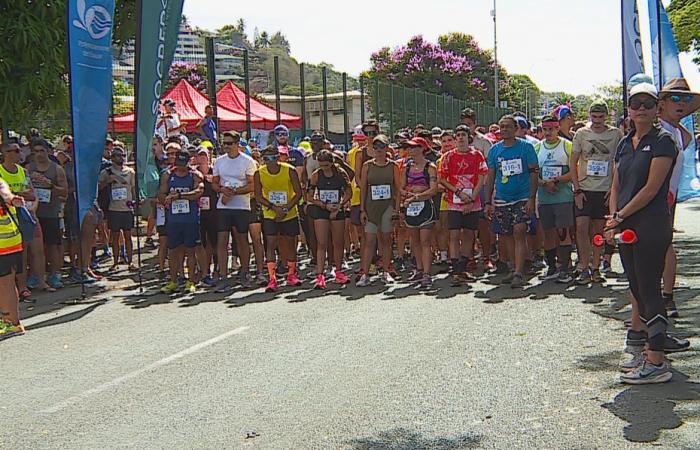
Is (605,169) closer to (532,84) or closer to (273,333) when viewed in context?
(273,333)

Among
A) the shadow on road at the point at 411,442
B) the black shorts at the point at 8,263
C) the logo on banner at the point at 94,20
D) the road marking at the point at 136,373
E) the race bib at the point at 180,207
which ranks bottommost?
the shadow on road at the point at 411,442

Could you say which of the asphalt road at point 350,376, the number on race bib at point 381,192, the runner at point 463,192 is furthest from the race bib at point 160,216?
the runner at point 463,192

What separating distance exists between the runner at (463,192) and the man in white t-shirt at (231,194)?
2.80 m

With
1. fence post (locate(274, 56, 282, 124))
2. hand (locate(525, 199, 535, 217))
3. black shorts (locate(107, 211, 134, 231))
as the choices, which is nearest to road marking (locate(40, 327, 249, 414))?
hand (locate(525, 199, 535, 217))

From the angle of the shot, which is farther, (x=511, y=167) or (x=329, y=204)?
(x=329, y=204)

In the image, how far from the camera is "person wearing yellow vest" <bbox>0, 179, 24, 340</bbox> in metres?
9.67

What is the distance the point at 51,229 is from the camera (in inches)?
533

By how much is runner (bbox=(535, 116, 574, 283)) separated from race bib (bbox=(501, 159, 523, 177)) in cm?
41

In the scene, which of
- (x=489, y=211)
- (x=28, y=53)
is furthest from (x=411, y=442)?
(x=28, y=53)

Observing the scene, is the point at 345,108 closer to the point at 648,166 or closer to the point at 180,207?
the point at 180,207

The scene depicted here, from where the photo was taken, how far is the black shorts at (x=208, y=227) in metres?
13.0

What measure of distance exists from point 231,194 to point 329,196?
1.38 meters

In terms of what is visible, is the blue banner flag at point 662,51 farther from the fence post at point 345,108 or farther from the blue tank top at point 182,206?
the fence post at point 345,108

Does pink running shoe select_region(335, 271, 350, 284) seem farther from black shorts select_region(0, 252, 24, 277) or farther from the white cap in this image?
the white cap
